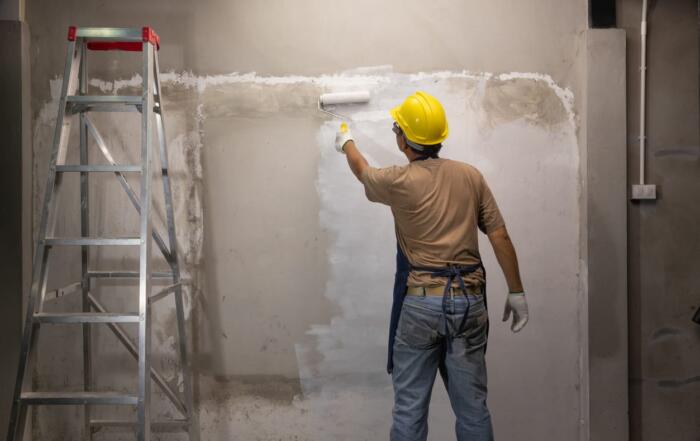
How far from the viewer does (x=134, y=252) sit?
290cm

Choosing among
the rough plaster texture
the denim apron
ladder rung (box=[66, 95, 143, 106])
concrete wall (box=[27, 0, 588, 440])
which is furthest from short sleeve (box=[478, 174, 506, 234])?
ladder rung (box=[66, 95, 143, 106])

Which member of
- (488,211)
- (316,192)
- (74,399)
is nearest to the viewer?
(74,399)

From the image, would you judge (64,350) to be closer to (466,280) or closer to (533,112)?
(466,280)

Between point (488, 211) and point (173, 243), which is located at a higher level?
point (488, 211)

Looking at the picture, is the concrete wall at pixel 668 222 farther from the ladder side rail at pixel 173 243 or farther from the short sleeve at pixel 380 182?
the ladder side rail at pixel 173 243

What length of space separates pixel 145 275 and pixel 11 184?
41.0 inches

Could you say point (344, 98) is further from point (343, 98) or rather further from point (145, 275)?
point (145, 275)

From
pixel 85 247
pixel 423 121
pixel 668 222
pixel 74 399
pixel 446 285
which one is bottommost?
pixel 74 399

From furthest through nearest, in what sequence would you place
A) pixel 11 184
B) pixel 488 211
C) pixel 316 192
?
1. pixel 316 192
2. pixel 11 184
3. pixel 488 211

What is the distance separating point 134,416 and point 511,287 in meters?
1.82

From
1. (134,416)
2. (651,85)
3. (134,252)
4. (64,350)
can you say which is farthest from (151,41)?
(651,85)

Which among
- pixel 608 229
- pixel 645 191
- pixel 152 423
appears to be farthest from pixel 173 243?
pixel 645 191

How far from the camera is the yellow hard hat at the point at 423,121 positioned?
2.27 m

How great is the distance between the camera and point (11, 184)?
279 centimetres
